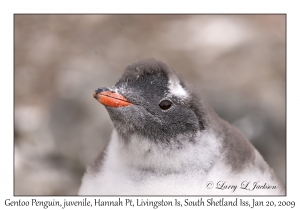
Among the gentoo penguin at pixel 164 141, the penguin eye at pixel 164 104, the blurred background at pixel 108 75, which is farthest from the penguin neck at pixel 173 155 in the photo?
the blurred background at pixel 108 75

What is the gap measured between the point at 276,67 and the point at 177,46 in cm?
187

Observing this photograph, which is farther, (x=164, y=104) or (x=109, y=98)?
(x=164, y=104)

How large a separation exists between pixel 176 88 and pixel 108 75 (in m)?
4.60

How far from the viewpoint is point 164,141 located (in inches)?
116

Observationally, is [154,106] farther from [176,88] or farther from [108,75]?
[108,75]

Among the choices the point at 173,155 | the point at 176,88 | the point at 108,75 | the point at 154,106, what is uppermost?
the point at 108,75

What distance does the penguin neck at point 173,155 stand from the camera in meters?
2.96

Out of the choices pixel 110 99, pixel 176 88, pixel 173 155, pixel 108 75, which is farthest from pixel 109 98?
pixel 108 75

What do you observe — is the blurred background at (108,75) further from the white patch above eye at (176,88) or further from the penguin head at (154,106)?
the white patch above eye at (176,88)

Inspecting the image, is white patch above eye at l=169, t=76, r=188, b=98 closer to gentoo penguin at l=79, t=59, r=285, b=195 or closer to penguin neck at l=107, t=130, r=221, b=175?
gentoo penguin at l=79, t=59, r=285, b=195

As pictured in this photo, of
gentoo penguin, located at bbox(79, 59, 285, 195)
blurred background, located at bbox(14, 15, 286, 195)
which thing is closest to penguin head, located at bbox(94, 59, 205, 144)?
gentoo penguin, located at bbox(79, 59, 285, 195)

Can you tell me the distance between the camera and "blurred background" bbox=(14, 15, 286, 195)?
6.86 m

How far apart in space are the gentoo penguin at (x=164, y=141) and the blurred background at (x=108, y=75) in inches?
134
